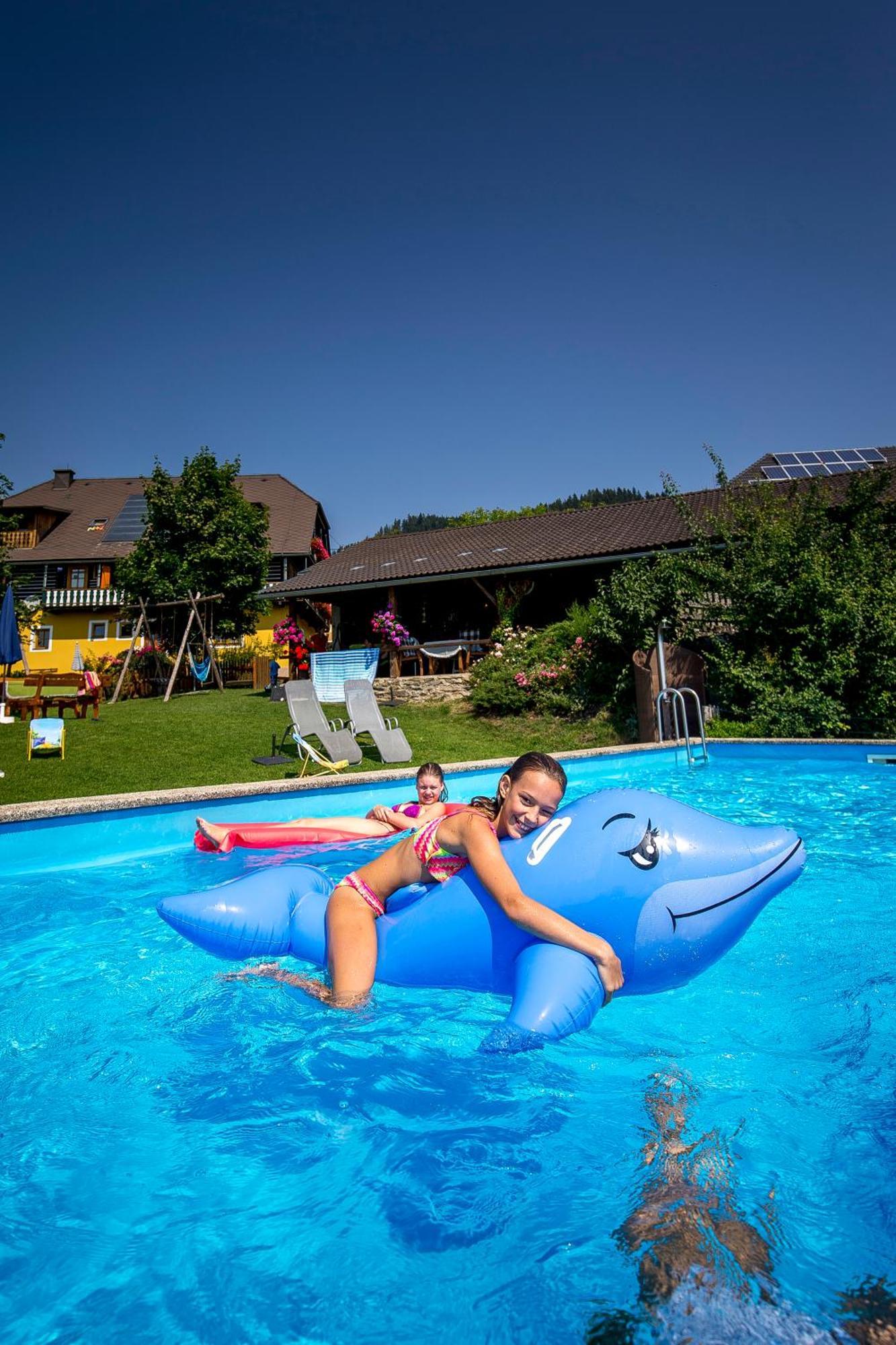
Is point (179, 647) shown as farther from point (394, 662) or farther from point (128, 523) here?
point (128, 523)

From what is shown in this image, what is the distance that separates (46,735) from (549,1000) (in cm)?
992

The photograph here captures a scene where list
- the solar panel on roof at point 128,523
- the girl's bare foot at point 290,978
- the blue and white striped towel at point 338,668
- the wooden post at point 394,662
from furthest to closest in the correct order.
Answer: the solar panel on roof at point 128,523
the wooden post at point 394,662
the blue and white striped towel at point 338,668
the girl's bare foot at point 290,978

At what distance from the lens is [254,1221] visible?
89.0 inches

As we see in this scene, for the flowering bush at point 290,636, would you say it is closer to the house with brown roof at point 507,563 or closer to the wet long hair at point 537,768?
the house with brown roof at point 507,563

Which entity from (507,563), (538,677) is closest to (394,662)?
(507,563)

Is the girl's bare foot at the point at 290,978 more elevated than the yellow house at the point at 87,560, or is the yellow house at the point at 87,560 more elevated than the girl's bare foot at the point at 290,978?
the yellow house at the point at 87,560

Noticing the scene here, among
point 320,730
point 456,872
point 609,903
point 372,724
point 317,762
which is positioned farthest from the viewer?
point 372,724

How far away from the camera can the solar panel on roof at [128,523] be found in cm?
3659

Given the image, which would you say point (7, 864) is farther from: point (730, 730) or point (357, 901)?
point (730, 730)

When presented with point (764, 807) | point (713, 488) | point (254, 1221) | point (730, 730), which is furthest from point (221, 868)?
point (713, 488)

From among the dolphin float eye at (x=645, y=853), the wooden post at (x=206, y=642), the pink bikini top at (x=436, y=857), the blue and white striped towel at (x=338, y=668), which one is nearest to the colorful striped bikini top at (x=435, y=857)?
the pink bikini top at (x=436, y=857)

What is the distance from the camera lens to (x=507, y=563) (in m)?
19.2

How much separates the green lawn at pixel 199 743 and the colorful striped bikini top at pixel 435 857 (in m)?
6.08

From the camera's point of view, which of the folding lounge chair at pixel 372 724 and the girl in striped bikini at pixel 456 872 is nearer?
the girl in striped bikini at pixel 456 872
